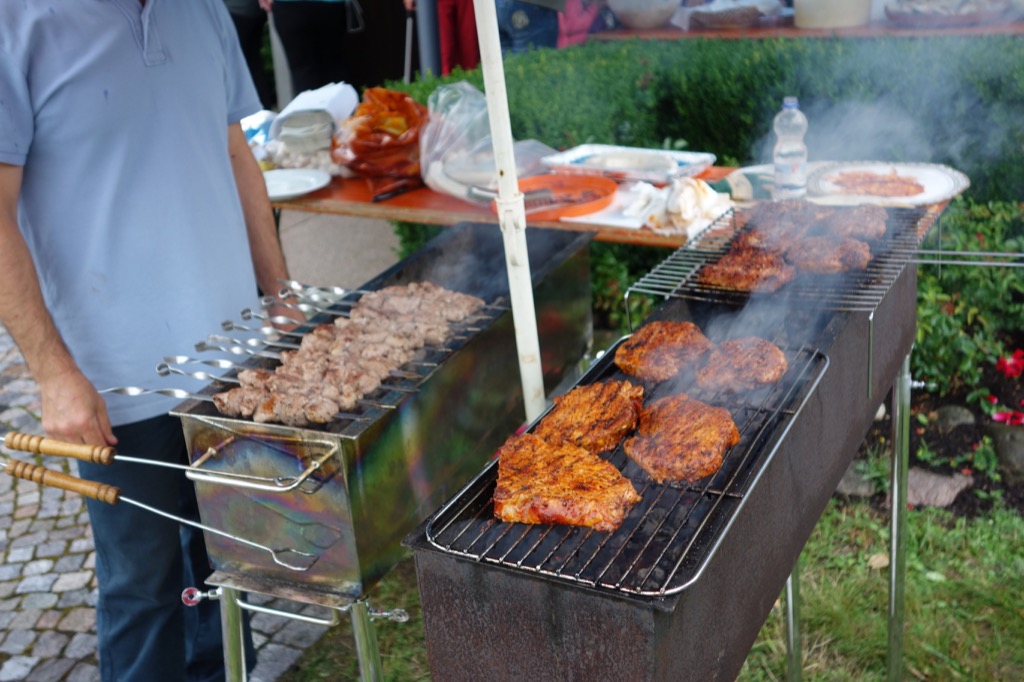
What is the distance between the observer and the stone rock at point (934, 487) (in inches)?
186

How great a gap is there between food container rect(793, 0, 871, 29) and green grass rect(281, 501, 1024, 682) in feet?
16.2

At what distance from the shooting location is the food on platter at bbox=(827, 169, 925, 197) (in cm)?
416

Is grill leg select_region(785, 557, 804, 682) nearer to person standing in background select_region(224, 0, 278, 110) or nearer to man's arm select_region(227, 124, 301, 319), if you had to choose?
man's arm select_region(227, 124, 301, 319)

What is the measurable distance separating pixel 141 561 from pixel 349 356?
982 millimetres

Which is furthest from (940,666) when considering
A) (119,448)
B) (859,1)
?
(859,1)

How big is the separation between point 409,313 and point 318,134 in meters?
3.08

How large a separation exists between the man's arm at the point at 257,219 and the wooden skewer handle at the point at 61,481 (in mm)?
1275

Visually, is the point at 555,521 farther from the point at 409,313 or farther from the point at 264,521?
the point at 409,313

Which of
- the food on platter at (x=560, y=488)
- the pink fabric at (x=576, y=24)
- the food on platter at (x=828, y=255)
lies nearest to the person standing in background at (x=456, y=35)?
the pink fabric at (x=576, y=24)

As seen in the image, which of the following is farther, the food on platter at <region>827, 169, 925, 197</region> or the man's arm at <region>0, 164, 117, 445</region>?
the food on platter at <region>827, 169, 925, 197</region>

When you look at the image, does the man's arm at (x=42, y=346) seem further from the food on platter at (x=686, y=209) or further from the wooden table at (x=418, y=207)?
the food on platter at (x=686, y=209)

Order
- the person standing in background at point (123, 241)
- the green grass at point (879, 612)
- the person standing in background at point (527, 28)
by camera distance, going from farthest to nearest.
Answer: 1. the person standing in background at point (527, 28)
2. the green grass at point (879, 612)
3. the person standing in background at point (123, 241)

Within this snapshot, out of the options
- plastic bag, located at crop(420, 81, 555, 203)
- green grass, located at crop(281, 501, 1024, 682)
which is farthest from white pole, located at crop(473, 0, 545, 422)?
plastic bag, located at crop(420, 81, 555, 203)

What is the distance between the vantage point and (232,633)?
2.88m
